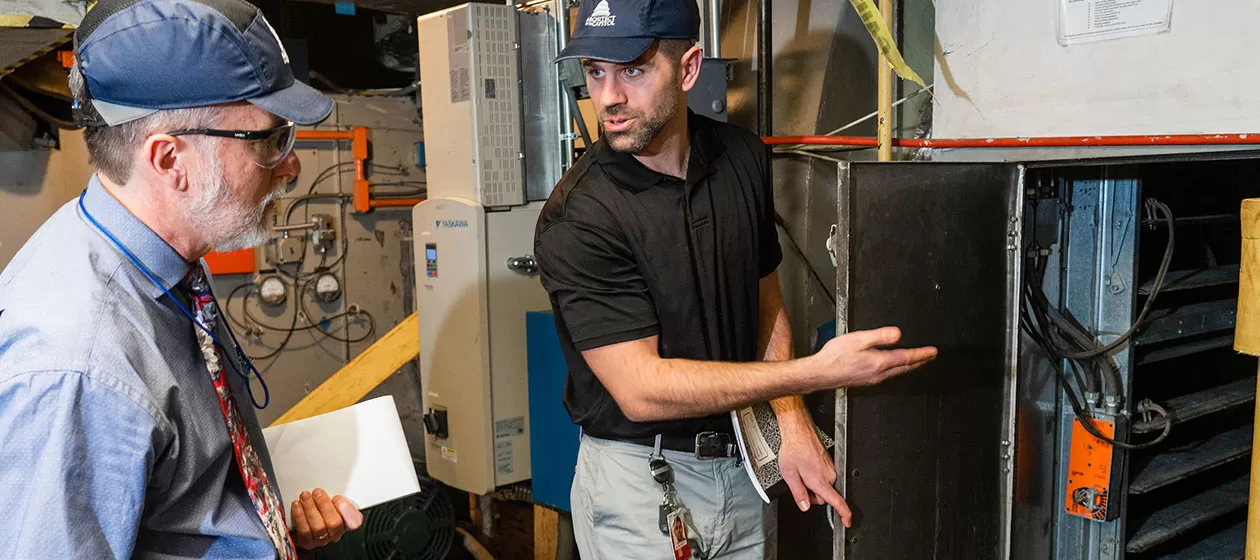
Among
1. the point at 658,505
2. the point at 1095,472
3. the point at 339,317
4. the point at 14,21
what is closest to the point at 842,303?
the point at 658,505

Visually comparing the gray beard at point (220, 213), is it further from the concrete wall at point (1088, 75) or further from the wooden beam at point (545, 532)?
the wooden beam at point (545, 532)

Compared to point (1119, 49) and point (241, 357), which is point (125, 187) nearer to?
point (241, 357)

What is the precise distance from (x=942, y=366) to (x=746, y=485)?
0.41 metres

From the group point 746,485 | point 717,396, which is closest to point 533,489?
point 746,485

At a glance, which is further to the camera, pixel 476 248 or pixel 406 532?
pixel 406 532

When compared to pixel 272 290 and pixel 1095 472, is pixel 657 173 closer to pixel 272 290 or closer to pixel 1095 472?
pixel 1095 472

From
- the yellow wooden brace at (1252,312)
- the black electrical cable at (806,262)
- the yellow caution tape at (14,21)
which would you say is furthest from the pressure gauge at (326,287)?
the yellow wooden brace at (1252,312)

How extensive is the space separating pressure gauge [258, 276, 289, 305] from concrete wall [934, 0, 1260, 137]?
385cm

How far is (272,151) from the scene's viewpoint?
1.09m

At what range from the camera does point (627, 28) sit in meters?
1.56

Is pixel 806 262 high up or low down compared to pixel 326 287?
up

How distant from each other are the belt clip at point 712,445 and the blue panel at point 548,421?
116 centimetres

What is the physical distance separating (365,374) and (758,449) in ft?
7.28

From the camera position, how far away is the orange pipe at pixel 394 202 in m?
5.02
